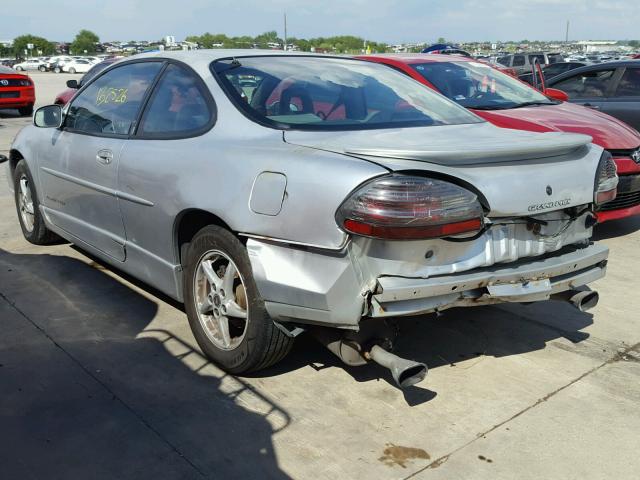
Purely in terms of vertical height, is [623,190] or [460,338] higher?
[623,190]

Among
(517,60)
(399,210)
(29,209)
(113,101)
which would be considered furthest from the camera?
(517,60)

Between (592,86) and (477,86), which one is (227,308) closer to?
(477,86)

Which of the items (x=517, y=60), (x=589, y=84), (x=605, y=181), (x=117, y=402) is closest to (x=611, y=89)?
(x=589, y=84)

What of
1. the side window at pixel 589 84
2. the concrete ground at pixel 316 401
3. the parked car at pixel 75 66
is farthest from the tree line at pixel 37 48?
the concrete ground at pixel 316 401

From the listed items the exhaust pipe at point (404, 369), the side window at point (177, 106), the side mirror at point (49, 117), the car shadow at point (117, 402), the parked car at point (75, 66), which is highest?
the side window at point (177, 106)

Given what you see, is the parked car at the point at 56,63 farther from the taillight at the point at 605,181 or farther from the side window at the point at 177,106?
the taillight at the point at 605,181

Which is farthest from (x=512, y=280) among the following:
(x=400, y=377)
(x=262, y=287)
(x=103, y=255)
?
(x=103, y=255)

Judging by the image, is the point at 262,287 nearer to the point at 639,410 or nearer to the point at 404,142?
the point at 404,142

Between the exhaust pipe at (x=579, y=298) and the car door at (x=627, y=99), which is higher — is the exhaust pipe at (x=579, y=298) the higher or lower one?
the lower one

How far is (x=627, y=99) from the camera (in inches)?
322

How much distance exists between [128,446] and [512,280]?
71.6 inches

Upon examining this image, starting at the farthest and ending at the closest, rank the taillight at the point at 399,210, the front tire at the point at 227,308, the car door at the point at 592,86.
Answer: the car door at the point at 592,86, the front tire at the point at 227,308, the taillight at the point at 399,210

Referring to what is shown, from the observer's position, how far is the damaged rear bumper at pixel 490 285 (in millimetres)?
2793

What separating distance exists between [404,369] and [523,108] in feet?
14.0
